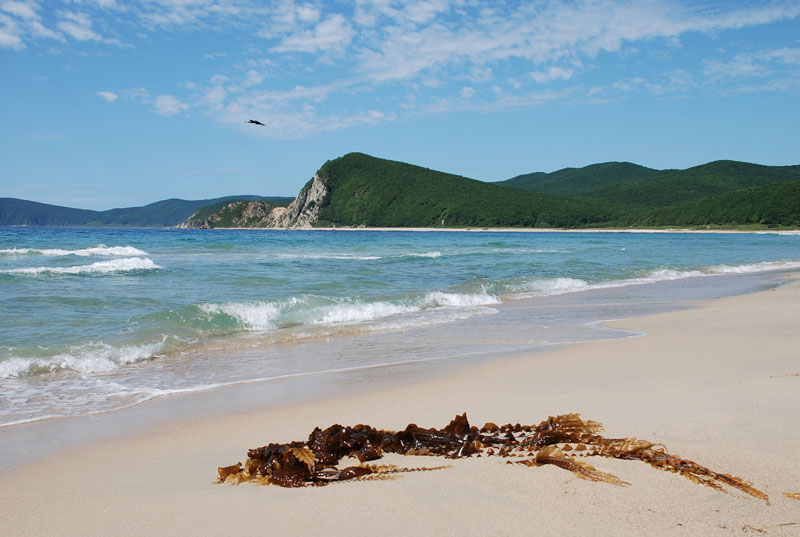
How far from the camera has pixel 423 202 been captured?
5448 inches

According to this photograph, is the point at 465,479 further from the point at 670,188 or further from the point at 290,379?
the point at 670,188

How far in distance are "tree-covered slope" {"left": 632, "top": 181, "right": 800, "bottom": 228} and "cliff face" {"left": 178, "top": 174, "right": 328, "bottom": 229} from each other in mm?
77071

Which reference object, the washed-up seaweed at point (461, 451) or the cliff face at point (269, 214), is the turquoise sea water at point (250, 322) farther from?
the cliff face at point (269, 214)

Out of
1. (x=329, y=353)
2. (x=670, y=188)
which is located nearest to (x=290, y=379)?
(x=329, y=353)

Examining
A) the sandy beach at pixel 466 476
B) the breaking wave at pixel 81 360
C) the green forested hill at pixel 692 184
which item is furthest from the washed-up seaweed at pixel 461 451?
the green forested hill at pixel 692 184

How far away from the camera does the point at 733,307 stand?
38.3 ft

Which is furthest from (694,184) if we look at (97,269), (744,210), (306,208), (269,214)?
(97,269)

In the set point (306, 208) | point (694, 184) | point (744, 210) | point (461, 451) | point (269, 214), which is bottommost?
point (461, 451)

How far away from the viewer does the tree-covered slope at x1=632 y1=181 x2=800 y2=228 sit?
88650 millimetres

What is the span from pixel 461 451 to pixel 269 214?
6468 inches

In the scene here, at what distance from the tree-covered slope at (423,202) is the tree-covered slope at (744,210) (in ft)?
57.6

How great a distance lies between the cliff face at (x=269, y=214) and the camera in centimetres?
14625

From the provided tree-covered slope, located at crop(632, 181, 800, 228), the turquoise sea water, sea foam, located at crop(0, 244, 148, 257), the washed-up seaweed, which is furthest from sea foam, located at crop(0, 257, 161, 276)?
tree-covered slope, located at crop(632, 181, 800, 228)

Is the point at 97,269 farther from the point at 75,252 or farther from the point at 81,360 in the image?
the point at 81,360
